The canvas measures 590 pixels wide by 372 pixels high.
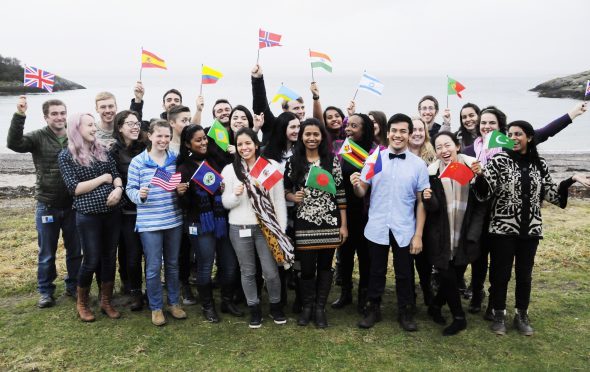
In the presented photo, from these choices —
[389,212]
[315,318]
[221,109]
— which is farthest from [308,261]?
[221,109]

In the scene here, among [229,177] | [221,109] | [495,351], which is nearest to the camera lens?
[495,351]

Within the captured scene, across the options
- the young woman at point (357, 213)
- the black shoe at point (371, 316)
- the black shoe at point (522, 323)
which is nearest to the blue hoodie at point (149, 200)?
the young woman at point (357, 213)

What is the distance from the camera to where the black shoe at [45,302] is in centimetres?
521

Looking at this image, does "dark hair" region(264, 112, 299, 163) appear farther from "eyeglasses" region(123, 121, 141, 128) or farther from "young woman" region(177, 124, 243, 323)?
"eyeglasses" region(123, 121, 141, 128)

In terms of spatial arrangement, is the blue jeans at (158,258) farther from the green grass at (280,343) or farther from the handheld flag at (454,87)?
the handheld flag at (454,87)

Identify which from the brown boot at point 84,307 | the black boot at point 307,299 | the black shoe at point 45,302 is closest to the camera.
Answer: the black boot at point 307,299

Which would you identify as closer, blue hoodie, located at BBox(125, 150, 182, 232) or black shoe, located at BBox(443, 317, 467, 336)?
blue hoodie, located at BBox(125, 150, 182, 232)

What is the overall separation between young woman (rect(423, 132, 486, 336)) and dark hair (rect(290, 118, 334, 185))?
1045mm

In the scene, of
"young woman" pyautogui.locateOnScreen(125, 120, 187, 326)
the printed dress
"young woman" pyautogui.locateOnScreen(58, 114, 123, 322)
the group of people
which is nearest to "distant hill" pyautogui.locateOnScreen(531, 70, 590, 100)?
the group of people

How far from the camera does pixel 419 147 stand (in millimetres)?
5223

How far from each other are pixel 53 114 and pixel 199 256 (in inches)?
90.1

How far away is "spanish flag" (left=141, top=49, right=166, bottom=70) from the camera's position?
7.28 m

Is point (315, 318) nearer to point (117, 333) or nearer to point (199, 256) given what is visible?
point (199, 256)

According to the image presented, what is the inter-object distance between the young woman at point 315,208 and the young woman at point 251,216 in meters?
0.16
